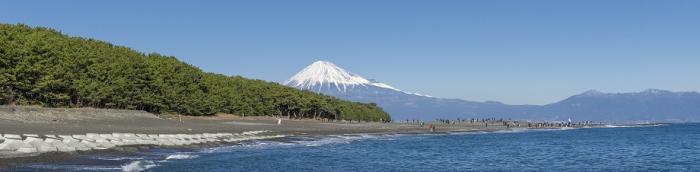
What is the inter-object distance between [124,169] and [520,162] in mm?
29468

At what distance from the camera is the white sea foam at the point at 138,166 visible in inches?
1224

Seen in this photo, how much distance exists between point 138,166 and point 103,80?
6033 centimetres

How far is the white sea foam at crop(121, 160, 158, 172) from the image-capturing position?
3109 cm

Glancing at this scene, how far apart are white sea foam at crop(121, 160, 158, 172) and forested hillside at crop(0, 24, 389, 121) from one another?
43692mm

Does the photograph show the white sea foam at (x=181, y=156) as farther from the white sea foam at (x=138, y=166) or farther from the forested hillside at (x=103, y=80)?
the forested hillside at (x=103, y=80)

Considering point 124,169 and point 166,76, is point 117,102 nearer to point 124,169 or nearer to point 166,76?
point 166,76

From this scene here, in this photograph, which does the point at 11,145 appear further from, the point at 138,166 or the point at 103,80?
the point at 103,80

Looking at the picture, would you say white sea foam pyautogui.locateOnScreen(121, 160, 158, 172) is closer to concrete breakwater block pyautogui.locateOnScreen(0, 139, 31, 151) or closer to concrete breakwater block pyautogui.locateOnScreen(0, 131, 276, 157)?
concrete breakwater block pyautogui.locateOnScreen(0, 131, 276, 157)

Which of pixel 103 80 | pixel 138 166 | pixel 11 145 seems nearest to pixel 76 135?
pixel 11 145

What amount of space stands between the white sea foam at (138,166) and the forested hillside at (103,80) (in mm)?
43692

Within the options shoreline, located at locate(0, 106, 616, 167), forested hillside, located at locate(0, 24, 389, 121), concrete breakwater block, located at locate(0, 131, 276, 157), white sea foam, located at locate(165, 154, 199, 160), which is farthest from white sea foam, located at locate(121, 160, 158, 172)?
forested hillside, located at locate(0, 24, 389, 121)

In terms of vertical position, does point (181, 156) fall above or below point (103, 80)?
below

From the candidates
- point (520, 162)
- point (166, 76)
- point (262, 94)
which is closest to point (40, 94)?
point (166, 76)

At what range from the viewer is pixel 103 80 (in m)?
88.9
